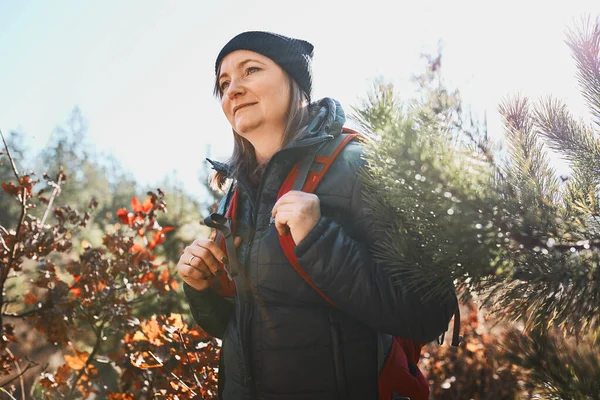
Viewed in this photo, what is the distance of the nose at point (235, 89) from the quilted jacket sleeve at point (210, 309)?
2.41ft

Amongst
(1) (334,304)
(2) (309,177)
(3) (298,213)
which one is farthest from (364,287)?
(2) (309,177)

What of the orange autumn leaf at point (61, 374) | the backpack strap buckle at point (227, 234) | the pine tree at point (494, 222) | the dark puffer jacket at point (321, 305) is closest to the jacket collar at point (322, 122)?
the dark puffer jacket at point (321, 305)

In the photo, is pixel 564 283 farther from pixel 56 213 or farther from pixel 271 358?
pixel 56 213

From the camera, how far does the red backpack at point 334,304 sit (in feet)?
4.73

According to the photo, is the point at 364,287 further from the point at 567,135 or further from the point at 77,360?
the point at 77,360

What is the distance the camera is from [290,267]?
4.95 feet

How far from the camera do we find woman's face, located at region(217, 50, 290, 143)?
5.76 feet

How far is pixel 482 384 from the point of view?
3.94 m

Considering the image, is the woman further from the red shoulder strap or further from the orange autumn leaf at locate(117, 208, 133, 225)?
the orange autumn leaf at locate(117, 208, 133, 225)

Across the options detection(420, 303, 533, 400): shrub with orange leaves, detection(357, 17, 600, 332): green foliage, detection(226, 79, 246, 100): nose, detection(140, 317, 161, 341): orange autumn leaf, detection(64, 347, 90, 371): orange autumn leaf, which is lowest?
detection(420, 303, 533, 400): shrub with orange leaves

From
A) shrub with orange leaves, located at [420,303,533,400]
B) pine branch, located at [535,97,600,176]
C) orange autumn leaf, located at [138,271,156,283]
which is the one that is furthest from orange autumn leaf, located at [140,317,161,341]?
pine branch, located at [535,97,600,176]

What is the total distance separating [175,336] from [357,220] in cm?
171

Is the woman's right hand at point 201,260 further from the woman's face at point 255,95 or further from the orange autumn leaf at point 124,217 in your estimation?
the orange autumn leaf at point 124,217

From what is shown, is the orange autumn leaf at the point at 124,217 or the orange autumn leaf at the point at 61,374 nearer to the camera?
the orange autumn leaf at the point at 61,374
